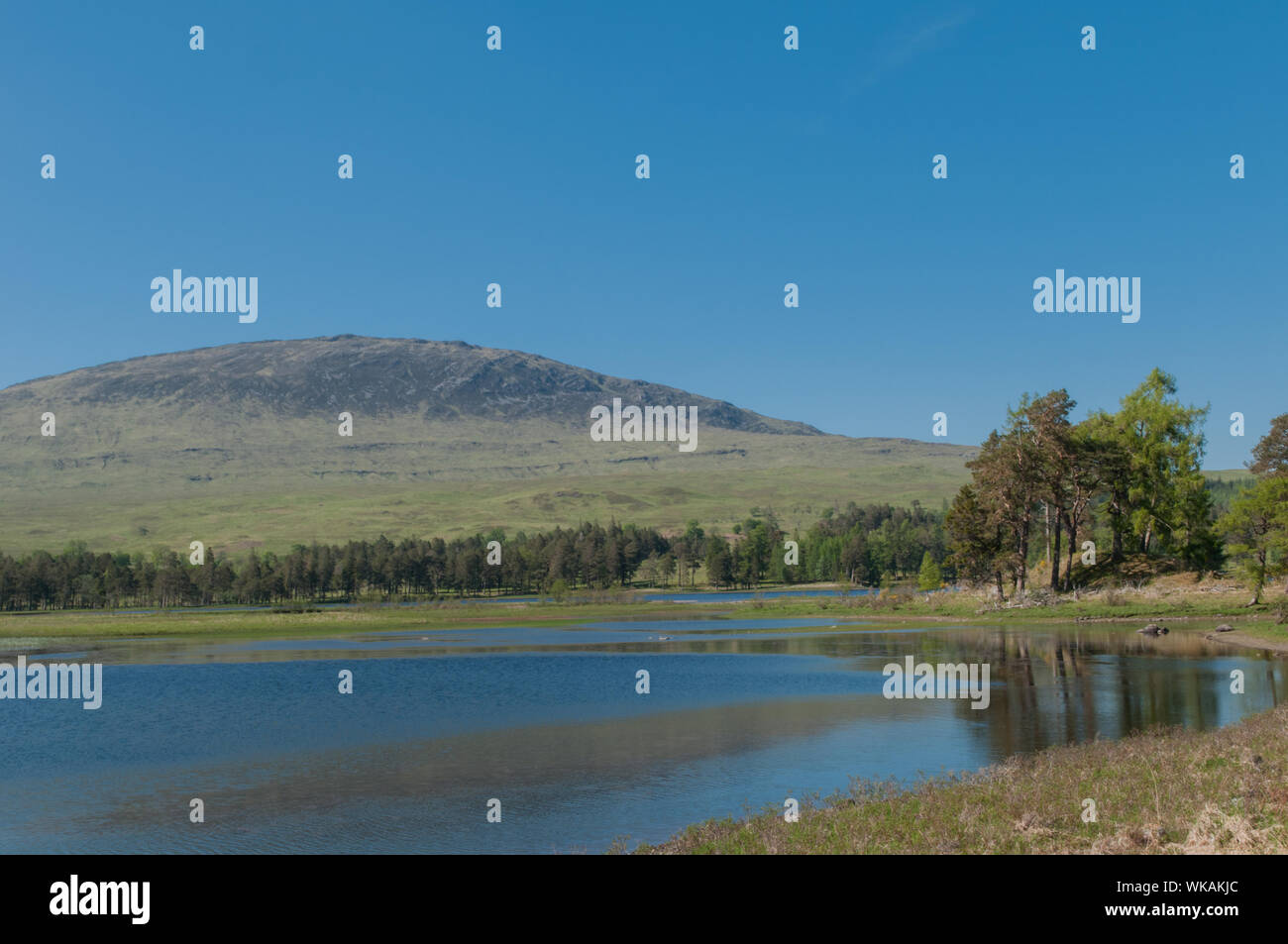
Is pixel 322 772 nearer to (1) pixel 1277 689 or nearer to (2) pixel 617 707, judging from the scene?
(2) pixel 617 707

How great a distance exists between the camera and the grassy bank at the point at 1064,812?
17.0 m

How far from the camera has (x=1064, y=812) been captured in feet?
63.4

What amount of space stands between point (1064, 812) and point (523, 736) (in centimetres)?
2132

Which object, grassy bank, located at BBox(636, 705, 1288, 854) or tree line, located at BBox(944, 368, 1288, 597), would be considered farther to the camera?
tree line, located at BBox(944, 368, 1288, 597)

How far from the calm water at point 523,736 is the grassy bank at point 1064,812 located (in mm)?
2776

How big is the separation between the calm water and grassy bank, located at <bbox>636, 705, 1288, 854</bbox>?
2.78 metres

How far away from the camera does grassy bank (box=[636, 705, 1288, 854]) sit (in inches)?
671
